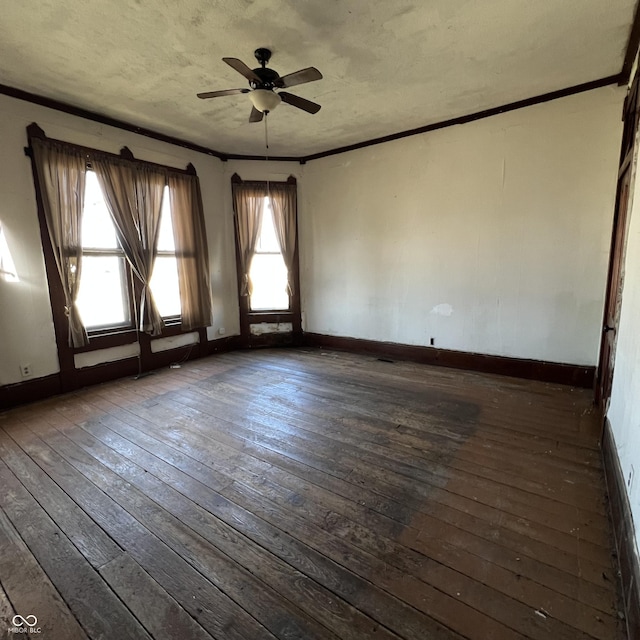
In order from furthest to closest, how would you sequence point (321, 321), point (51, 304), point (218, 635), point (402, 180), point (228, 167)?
point (321, 321) < point (228, 167) < point (402, 180) < point (51, 304) < point (218, 635)

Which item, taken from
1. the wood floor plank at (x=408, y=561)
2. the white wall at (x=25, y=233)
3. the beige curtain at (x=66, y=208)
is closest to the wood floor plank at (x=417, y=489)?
the wood floor plank at (x=408, y=561)

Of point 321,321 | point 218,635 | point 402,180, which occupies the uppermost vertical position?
point 402,180

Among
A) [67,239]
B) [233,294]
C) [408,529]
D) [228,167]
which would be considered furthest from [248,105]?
[408,529]

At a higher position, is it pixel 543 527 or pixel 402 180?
pixel 402 180

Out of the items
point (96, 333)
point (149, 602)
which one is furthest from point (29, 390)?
point (149, 602)

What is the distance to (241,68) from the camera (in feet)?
7.61

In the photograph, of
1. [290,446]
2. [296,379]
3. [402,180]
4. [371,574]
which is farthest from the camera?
[402,180]

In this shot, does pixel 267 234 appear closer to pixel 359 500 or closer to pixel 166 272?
pixel 166 272

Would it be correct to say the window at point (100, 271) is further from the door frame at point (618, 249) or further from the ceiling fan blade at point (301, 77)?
the door frame at point (618, 249)

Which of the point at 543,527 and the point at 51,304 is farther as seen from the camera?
the point at 51,304

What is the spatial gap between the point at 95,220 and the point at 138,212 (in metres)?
0.47

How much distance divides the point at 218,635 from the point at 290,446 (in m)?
1.34

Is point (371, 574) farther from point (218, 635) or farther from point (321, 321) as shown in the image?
point (321, 321)

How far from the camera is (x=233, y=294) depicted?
5.53 m
